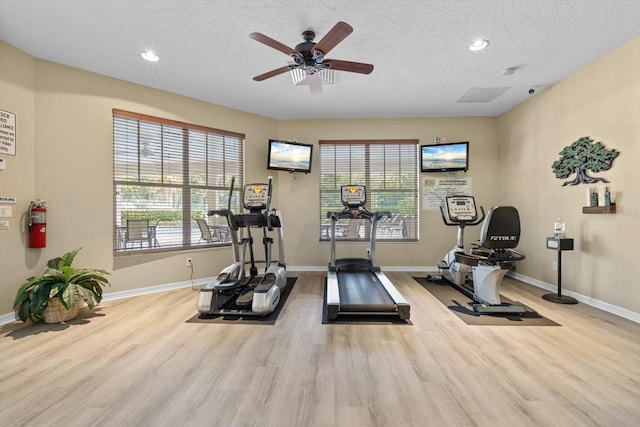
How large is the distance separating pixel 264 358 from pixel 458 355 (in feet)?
5.32

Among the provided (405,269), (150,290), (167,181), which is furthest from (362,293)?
(167,181)

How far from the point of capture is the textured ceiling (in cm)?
255

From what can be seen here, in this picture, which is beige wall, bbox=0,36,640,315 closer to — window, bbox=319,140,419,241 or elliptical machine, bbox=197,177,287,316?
window, bbox=319,140,419,241

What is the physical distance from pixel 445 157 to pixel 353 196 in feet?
6.71

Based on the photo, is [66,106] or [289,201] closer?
[66,106]

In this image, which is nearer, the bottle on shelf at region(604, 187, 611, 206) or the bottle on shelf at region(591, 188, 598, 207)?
the bottle on shelf at region(604, 187, 611, 206)

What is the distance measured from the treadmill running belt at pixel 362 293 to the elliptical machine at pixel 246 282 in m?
0.87

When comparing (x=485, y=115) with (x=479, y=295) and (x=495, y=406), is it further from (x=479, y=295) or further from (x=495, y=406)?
(x=495, y=406)

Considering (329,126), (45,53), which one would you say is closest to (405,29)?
(329,126)

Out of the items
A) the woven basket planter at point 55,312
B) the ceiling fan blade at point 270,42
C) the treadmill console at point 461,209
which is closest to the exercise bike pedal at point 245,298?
the woven basket planter at point 55,312

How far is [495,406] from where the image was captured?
1.72m

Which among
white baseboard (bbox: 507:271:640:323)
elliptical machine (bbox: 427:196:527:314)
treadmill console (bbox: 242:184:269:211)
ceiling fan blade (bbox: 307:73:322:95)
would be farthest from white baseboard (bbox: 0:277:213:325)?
white baseboard (bbox: 507:271:640:323)

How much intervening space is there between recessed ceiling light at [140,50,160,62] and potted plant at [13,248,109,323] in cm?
261

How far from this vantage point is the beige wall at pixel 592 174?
10.1ft
